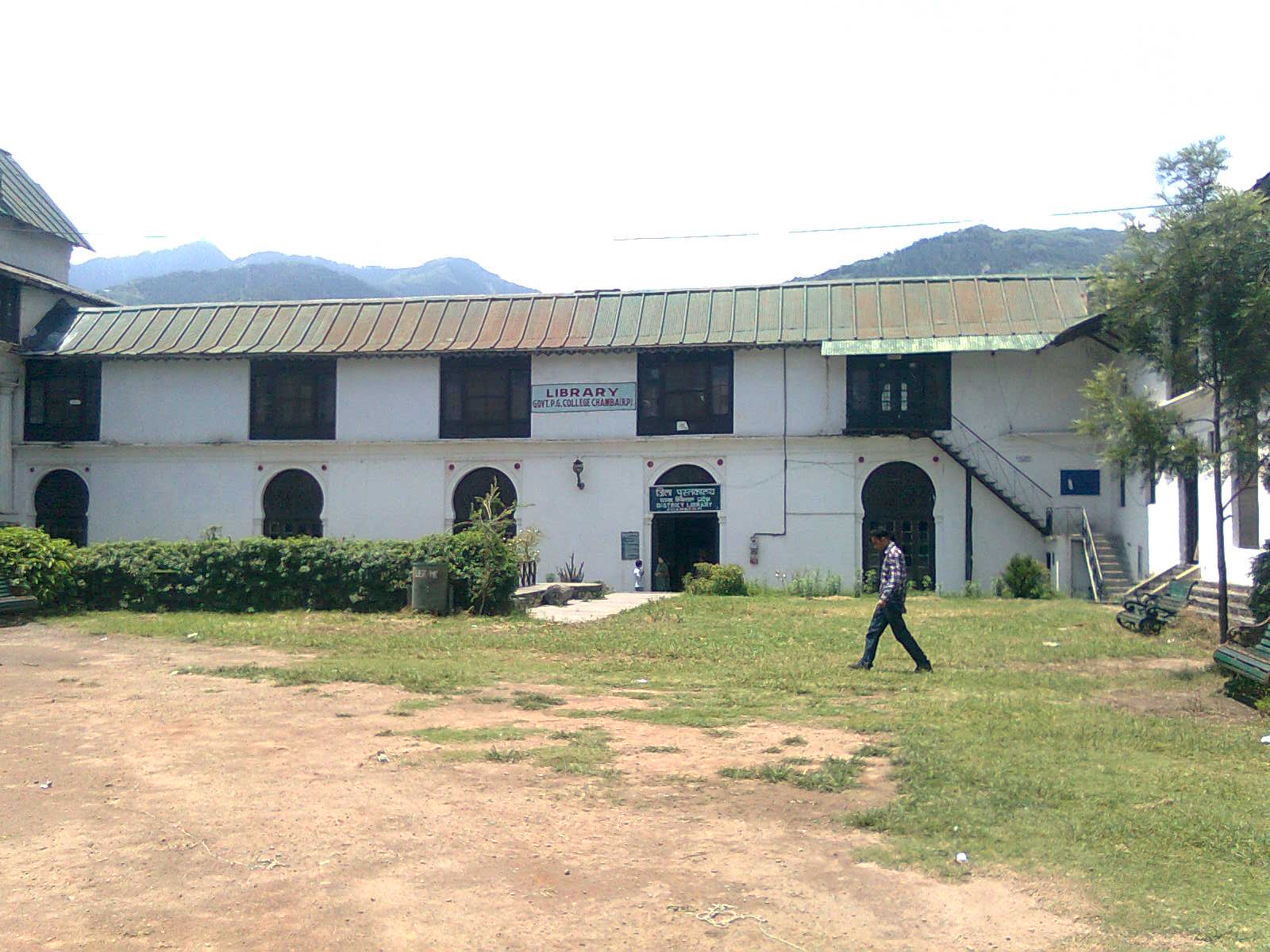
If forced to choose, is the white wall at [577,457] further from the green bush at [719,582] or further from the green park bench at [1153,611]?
the green park bench at [1153,611]

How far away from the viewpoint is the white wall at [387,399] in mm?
31641

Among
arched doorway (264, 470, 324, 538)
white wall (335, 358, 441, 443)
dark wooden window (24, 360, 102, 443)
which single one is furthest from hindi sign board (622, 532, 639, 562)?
dark wooden window (24, 360, 102, 443)

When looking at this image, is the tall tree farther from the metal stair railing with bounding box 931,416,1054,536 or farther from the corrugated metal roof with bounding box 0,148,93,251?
the corrugated metal roof with bounding box 0,148,93,251

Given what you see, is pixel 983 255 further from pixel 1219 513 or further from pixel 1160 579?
pixel 1219 513

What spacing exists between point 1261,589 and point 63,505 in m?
31.6

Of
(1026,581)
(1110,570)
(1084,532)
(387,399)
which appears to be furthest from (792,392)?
(387,399)

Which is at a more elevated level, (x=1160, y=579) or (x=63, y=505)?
(x=63, y=505)

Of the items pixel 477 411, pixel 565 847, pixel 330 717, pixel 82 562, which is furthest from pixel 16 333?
pixel 565 847

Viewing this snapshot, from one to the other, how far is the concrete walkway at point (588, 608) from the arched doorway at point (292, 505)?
430 inches

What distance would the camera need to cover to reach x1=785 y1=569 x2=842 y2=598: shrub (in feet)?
86.6

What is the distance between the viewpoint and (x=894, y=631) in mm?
12148

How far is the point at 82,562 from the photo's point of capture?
2008 cm

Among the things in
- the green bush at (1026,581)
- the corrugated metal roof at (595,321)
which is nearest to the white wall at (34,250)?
the corrugated metal roof at (595,321)

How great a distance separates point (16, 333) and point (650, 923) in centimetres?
3452
